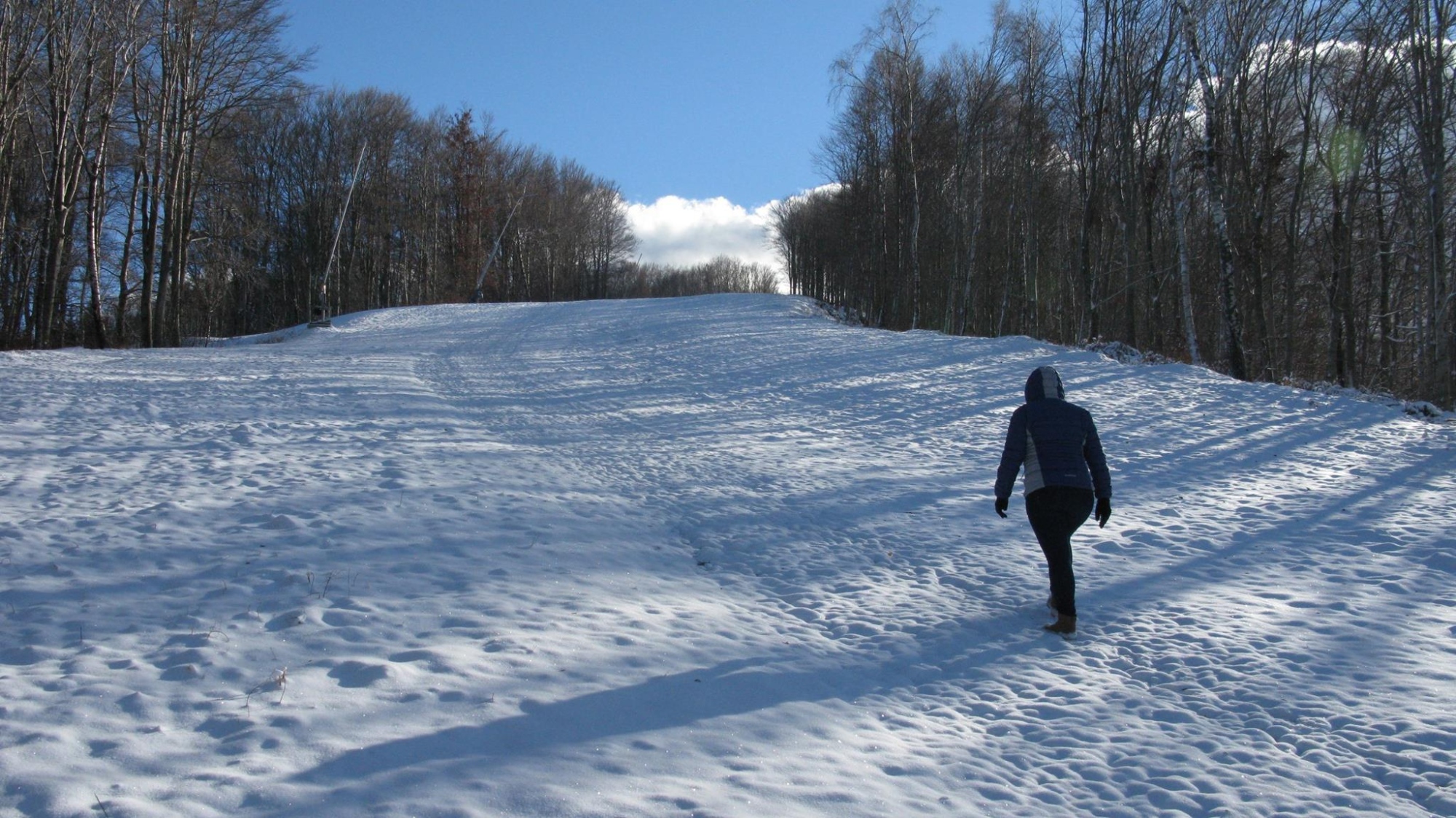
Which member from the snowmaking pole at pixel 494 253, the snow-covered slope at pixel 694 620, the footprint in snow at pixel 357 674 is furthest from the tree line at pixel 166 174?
the footprint in snow at pixel 357 674

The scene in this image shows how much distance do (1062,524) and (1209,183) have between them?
46.8ft

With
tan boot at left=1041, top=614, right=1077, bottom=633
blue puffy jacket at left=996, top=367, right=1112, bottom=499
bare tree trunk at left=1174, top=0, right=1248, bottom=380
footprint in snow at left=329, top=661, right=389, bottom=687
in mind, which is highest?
bare tree trunk at left=1174, top=0, right=1248, bottom=380

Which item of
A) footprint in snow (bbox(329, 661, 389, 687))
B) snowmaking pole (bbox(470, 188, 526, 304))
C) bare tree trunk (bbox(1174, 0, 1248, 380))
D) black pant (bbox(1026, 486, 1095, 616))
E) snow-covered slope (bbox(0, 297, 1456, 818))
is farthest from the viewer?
snowmaking pole (bbox(470, 188, 526, 304))

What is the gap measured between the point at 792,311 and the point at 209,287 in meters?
24.4

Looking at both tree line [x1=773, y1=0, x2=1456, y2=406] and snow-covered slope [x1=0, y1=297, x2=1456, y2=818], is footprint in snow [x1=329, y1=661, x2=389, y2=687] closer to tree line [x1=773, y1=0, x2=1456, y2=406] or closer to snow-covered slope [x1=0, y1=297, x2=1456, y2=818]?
snow-covered slope [x1=0, y1=297, x2=1456, y2=818]

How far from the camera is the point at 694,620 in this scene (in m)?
5.86

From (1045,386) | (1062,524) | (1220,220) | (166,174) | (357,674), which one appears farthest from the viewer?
(166,174)

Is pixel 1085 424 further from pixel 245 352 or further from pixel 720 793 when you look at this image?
pixel 245 352

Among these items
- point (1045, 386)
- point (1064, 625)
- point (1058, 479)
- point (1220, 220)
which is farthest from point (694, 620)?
point (1220, 220)

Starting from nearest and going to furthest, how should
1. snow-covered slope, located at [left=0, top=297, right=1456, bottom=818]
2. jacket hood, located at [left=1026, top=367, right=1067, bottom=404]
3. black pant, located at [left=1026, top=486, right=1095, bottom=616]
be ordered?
1. snow-covered slope, located at [left=0, top=297, right=1456, bottom=818]
2. black pant, located at [left=1026, top=486, right=1095, bottom=616]
3. jacket hood, located at [left=1026, top=367, right=1067, bottom=404]

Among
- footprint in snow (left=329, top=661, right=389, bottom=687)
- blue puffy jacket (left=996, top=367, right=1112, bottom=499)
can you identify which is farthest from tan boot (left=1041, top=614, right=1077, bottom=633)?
footprint in snow (left=329, top=661, right=389, bottom=687)

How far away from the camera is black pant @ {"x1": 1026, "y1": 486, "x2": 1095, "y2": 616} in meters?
5.84

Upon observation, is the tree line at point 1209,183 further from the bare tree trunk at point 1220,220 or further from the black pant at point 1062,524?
the black pant at point 1062,524

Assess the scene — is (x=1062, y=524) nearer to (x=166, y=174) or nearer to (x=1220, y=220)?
(x=1220, y=220)
